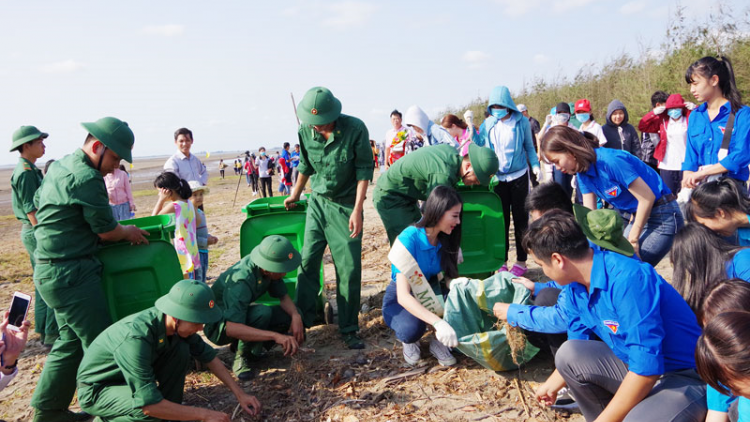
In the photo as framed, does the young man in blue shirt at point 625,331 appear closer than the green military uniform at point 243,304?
Yes

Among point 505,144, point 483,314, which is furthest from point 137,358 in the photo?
point 505,144

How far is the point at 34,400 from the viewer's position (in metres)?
3.27

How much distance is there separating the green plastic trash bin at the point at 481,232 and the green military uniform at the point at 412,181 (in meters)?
0.63

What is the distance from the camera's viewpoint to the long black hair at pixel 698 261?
2520 millimetres

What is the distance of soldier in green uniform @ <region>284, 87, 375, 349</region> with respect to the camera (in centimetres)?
399

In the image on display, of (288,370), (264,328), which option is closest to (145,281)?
(264,328)

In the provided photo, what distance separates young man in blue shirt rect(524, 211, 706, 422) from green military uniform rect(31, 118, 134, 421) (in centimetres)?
260

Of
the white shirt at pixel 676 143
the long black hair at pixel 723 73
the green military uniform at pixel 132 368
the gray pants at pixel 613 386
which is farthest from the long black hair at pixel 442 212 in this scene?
the white shirt at pixel 676 143

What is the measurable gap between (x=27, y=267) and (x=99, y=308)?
6674mm

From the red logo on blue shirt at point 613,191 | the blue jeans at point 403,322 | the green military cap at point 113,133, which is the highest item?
the green military cap at point 113,133

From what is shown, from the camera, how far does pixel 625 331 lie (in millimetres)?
2230

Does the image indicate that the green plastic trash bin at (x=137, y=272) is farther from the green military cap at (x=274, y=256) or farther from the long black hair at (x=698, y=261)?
the long black hair at (x=698, y=261)

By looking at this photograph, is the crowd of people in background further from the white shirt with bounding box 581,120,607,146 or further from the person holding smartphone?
the white shirt with bounding box 581,120,607,146

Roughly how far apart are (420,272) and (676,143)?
5.04 m
